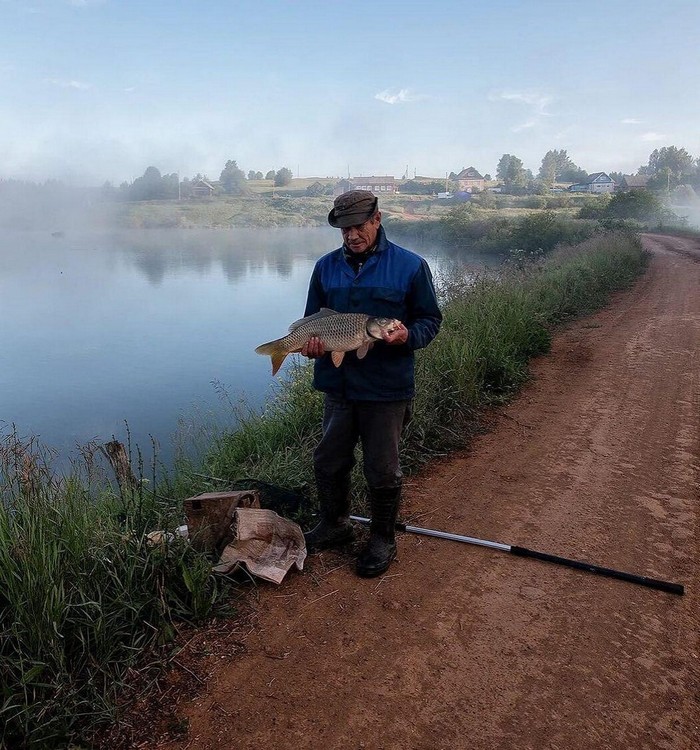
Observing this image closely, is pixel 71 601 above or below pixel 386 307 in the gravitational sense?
below

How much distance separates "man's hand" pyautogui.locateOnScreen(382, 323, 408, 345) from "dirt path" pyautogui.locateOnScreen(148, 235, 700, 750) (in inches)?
56.1

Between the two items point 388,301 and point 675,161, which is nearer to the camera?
point 388,301

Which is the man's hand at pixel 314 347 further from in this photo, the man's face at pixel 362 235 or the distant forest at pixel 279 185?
the distant forest at pixel 279 185

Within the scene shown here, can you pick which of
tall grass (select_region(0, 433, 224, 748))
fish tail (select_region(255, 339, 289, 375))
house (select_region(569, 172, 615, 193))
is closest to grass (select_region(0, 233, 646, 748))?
tall grass (select_region(0, 433, 224, 748))

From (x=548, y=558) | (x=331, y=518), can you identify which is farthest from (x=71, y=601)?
(x=548, y=558)

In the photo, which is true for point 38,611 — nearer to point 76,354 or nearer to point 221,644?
point 221,644

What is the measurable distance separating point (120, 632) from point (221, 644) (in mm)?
475

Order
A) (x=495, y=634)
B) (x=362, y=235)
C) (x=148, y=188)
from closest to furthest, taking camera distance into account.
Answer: (x=495, y=634) → (x=362, y=235) → (x=148, y=188)

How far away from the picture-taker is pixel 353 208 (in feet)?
10.1

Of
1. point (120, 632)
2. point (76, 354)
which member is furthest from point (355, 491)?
point (76, 354)

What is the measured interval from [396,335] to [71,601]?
2030mm

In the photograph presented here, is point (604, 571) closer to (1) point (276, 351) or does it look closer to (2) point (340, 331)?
(2) point (340, 331)

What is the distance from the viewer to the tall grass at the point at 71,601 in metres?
2.31

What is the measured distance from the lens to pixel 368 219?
311 cm
